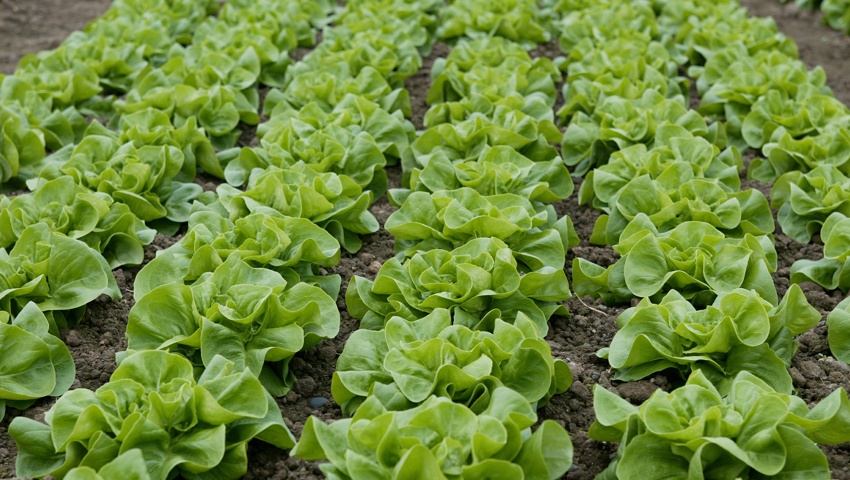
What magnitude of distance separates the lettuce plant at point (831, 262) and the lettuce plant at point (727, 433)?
1.52 metres

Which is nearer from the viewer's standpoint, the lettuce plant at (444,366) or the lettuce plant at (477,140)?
the lettuce plant at (444,366)

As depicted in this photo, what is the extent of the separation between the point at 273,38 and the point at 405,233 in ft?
14.2

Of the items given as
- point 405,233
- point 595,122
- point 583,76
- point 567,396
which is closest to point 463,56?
point 583,76

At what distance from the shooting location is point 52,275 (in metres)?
4.46

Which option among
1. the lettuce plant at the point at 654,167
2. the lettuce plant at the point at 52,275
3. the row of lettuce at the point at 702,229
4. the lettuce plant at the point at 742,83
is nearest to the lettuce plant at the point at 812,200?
the row of lettuce at the point at 702,229

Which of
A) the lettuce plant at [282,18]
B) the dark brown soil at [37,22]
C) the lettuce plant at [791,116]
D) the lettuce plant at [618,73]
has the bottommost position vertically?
the dark brown soil at [37,22]

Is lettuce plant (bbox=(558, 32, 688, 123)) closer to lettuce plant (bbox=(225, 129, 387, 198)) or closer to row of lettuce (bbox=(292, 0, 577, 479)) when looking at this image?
row of lettuce (bbox=(292, 0, 577, 479))

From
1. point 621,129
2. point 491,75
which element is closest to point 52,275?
point 621,129

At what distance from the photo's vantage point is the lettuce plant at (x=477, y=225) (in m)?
4.67

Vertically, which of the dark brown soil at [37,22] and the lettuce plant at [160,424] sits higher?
the lettuce plant at [160,424]

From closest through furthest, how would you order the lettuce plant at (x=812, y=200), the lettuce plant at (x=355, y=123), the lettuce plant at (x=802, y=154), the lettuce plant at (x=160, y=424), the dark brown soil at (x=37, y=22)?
1. the lettuce plant at (x=160, y=424)
2. the lettuce plant at (x=812, y=200)
3. the lettuce plant at (x=802, y=154)
4. the lettuce plant at (x=355, y=123)
5. the dark brown soil at (x=37, y=22)

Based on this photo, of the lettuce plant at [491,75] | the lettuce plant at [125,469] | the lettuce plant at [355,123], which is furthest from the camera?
the lettuce plant at [491,75]

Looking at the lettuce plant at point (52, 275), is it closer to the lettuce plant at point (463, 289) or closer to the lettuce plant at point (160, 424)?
the lettuce plant at point (160, 424)

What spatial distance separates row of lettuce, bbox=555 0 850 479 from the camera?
3.28 metres
